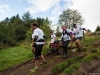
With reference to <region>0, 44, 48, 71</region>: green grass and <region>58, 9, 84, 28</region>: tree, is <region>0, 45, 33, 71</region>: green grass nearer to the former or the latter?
<region>0, 44, 48, 71</region>: green grass

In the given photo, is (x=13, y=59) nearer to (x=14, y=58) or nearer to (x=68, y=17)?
(x=14, y=58)

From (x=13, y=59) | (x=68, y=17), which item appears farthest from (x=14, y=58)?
(x=68, y=17)

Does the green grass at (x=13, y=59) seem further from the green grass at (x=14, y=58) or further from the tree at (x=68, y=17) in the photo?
the tree at (x=68, y=17)

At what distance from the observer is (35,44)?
32.1ft

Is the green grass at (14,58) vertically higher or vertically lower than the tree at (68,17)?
lower

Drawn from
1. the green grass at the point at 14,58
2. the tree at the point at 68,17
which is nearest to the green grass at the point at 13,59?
the green grass at the point at 14,58

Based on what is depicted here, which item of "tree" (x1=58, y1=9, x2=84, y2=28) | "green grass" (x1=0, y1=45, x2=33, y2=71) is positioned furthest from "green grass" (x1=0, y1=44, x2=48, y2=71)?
"tree" (x1=58, y1=9, x2=84, y2=28)

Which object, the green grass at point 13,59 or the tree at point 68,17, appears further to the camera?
the tree at point 68,17

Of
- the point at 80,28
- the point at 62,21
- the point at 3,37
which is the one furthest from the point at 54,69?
the point at 62,21

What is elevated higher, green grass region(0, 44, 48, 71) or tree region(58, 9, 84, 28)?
tree region(58, 9, 84, 28)

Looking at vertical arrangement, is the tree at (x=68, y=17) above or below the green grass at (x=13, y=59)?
above

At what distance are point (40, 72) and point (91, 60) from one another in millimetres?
2648

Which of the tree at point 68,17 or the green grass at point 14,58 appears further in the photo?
the tree at point 68,17

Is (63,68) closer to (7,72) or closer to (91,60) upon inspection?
(91,60)
